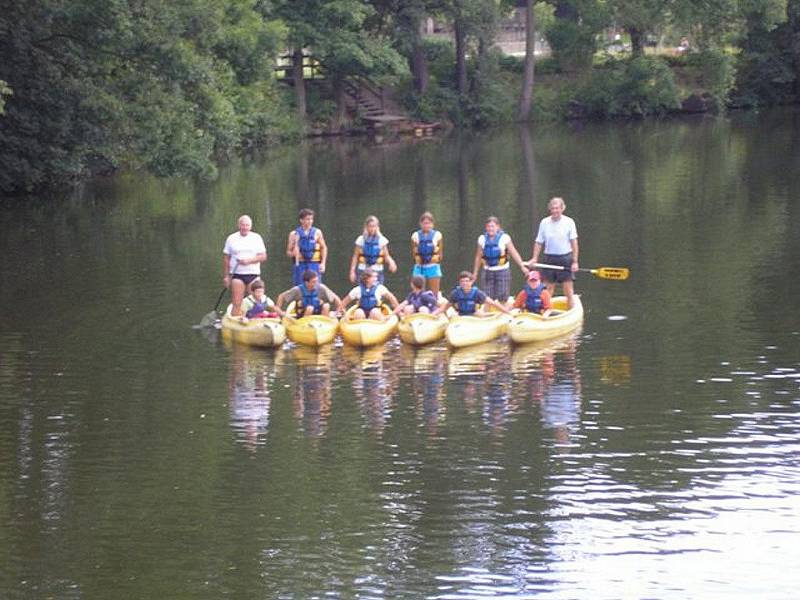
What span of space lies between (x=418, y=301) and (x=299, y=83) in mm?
41447

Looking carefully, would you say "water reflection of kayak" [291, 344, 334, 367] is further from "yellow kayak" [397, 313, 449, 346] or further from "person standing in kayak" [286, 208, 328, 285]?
"person standing in kayak" [286, 208, 328, 285]

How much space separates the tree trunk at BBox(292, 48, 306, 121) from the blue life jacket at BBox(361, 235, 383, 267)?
39.8 metres

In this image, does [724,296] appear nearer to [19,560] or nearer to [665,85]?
[19,560]

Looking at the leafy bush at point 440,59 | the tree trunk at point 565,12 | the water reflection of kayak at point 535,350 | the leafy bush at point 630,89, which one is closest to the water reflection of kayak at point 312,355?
the water reflection of kayak at point 535,350

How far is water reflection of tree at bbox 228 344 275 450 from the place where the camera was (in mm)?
16672

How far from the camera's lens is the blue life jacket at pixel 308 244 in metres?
22.0

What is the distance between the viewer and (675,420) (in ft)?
54.4

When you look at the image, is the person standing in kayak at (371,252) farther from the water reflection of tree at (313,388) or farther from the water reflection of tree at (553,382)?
the water reflection of tree at (553,382)

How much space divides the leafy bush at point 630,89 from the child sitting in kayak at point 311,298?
1851 inches

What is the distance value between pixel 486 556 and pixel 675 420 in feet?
14.9

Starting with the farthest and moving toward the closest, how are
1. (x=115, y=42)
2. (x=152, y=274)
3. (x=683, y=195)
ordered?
(x=683, y=195) → (x=115, y=42) → (x=152, y=274)

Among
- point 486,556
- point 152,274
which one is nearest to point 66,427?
point 486,556

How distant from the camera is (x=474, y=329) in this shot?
2081 cm

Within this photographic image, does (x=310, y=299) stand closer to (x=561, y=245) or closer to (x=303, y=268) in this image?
(x=303, y=268)
